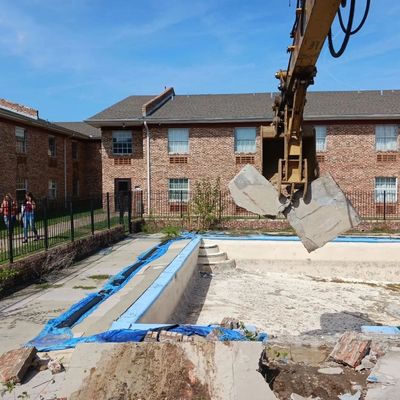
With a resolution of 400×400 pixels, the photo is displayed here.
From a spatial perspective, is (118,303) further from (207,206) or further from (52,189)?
(52,189)

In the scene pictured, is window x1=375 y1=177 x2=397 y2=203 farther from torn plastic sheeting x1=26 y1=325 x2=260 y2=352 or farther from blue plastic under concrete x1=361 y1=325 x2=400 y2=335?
torn plastic sheeting x1=26 y1=325 x2=260 y2=352

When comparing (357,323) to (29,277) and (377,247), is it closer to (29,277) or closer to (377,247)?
(377,247)

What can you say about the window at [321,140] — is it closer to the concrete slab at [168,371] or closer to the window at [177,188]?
the window at [177,188]

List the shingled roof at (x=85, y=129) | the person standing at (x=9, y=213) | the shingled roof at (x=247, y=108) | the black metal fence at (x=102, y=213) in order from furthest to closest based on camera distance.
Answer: the shingled roof at (x=85, y=129)
the shingled roof at (x=247, y=108)
the black metal fence at (x=102, y=213)
the person standing at (x=9, y=213)

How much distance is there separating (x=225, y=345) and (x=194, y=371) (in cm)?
45

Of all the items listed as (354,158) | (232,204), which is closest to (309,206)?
(232,204)

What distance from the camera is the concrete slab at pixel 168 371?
14.9 feet

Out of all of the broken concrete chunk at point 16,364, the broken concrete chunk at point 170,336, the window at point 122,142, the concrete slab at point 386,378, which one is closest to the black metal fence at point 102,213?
the window at point 122,142

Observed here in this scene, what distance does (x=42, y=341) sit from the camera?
6.23m

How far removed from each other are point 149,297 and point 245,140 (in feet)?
A: 63.3

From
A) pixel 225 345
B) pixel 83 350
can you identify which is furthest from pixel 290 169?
pixel 83 350

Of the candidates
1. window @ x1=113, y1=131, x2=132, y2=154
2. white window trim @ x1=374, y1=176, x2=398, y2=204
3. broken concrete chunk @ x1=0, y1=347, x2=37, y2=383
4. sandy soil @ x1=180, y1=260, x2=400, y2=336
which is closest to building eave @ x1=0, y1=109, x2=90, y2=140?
window @ x1=113, y1=131, x2=132, y2=154

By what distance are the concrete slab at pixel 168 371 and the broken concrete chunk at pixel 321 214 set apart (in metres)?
2.10

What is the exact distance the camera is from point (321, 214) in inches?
259
